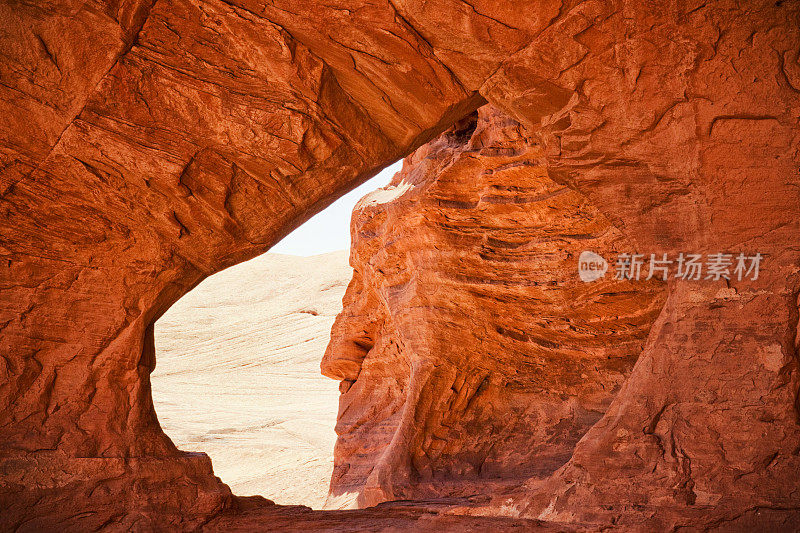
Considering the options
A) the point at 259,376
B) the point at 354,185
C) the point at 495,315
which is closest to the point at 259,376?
the point at 259,376

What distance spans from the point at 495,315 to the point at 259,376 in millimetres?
21557

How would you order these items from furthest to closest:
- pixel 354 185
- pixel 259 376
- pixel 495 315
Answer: pixel 259 376
pixel 495 315
pixel 354 185

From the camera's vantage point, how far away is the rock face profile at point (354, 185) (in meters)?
3.62

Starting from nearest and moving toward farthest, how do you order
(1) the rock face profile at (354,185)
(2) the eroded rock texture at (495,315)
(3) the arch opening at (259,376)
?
1. (1) the rock face profile at (354,185)
2. (2) the eroded rock texture at (495,315)
3. (3) the arch opening at (259,376)

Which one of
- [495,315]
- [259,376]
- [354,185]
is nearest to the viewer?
[354,185]

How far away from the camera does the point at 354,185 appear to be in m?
5.36

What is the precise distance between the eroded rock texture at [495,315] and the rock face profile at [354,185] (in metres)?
2.82

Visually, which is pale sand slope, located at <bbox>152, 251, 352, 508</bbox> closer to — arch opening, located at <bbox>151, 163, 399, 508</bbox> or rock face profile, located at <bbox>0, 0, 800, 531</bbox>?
arch opening, located at <bbox>151, 163, 399, 508</bbox>

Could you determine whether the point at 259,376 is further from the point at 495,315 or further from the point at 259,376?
the point at 495,315

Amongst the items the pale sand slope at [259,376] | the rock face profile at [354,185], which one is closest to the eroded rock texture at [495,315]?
the rock face profile at [354,185]

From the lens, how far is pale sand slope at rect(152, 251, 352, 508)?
16984mm

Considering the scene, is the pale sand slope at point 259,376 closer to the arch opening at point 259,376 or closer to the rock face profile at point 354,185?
the arch opening at point 259,376

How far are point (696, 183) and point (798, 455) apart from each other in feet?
5.09

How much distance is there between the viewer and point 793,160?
3.64 m
